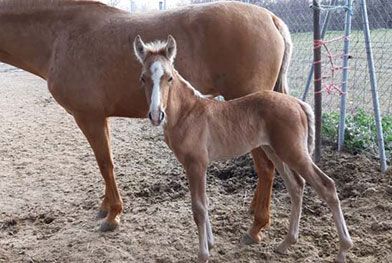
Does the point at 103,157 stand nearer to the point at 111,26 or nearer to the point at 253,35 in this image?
the point at 111,26

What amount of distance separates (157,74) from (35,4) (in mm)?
1800

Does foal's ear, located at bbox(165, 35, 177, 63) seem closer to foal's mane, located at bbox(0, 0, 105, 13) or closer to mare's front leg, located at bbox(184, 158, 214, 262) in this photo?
mare's front leg, located at bbox(184, 158, 214, 262)

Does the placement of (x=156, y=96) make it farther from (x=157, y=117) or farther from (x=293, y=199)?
(x=293, y=199)

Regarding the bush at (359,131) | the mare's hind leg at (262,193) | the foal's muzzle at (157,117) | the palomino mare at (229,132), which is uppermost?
the foal's muzzle at (157,117)

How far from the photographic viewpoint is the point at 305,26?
662 centimetres

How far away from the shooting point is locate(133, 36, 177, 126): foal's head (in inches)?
102

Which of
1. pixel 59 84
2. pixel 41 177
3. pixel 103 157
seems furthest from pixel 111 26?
pixel 41 177

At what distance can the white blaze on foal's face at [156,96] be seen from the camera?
2.56m

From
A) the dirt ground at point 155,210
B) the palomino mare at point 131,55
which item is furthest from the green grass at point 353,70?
the palomino mare at point 131,55

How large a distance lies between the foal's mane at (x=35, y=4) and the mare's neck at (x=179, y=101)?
1428mm

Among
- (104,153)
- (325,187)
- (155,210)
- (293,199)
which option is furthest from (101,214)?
(325,187)

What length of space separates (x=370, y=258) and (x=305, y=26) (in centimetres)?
433

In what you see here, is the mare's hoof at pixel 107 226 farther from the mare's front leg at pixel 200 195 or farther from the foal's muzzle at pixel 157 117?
the foal's muzzle at pixel 157 117

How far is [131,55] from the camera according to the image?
11.8 ft
